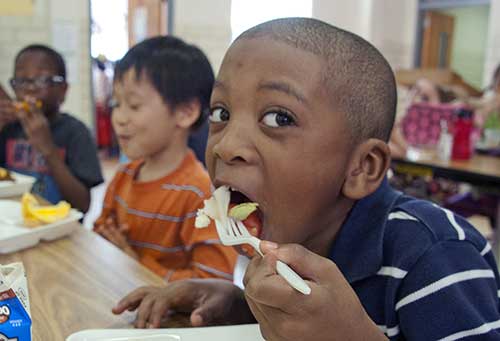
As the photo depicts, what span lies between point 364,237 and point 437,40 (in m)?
6.10

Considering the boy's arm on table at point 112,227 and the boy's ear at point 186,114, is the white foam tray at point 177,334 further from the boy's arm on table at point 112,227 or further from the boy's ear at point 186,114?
the boy's ear at point 186,114

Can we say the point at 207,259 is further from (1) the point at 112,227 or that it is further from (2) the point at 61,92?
(2) the point at 61,92

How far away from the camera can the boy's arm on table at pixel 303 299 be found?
0.52 meters

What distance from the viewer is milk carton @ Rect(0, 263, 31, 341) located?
0.54 m

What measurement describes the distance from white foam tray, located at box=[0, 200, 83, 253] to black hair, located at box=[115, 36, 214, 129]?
17.6 inches

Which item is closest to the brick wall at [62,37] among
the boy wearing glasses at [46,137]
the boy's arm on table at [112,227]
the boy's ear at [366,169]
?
the boy wearing glasses at [46,137]

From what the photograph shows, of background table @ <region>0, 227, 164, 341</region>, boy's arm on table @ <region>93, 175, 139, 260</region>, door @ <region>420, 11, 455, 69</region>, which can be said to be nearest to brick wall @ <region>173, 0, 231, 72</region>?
door @ <region>420, 11, 455, 69</region>

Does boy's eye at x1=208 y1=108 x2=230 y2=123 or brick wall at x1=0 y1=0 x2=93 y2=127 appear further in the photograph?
brick wall at x1=0 y1=0 x2=93 y2=127

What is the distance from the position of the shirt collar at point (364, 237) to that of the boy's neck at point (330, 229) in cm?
1

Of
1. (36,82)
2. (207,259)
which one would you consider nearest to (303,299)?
(207,259)

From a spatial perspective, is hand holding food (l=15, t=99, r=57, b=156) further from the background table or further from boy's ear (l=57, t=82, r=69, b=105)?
the background table

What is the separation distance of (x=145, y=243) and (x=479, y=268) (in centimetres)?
91

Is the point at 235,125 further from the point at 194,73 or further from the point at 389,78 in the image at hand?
the point at 194,73

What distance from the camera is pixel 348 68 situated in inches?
28.7
